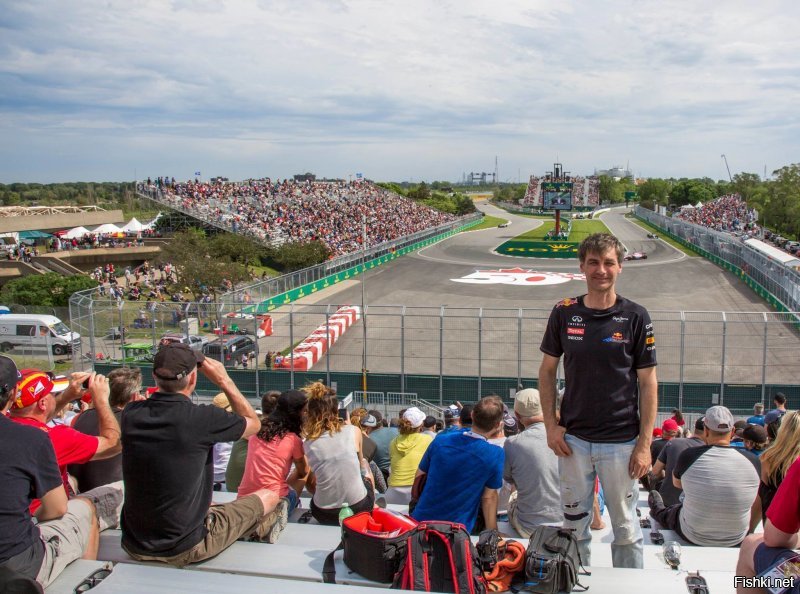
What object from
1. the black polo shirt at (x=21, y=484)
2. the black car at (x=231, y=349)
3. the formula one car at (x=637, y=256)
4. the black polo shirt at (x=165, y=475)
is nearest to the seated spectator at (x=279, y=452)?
the black polo shirt at (x=165, y=475)

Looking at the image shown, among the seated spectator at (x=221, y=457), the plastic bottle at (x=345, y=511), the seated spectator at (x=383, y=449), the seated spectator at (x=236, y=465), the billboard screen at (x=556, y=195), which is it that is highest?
the billboard screen at (x=556, y=195)

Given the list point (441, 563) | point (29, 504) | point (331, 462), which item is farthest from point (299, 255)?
point (441, 563)

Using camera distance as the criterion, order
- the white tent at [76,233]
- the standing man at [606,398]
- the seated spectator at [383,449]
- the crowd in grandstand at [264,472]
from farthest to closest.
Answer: the white tent at [76,233] < the seated spectator at [383,449] < the standing man at [606,398] < the crowd in grandstand at [264,472]

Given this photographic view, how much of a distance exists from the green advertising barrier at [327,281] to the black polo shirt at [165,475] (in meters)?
13.7

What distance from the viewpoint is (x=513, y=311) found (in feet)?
106

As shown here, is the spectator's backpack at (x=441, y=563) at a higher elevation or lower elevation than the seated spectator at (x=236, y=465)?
higher

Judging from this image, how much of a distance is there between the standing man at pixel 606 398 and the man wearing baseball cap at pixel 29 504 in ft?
8.85

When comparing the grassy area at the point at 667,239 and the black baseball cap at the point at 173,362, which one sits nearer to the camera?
the black baseball cap at the point at 173,362

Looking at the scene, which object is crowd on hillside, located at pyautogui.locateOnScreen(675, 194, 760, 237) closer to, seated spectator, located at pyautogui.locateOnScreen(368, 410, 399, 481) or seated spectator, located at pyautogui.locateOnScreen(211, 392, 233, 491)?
seated spectator, located at pyautogui.locateOnScreen(368, 410, 399, 481)

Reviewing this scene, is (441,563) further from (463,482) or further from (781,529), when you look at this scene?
(781,529)

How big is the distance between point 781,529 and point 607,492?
1035 mm

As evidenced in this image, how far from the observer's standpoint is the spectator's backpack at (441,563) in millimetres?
3203

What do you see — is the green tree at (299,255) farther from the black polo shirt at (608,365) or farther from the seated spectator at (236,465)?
the black polo shirt at (608,365)

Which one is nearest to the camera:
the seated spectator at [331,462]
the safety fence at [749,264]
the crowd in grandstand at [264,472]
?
the crowd in grandstand at [264,472]
